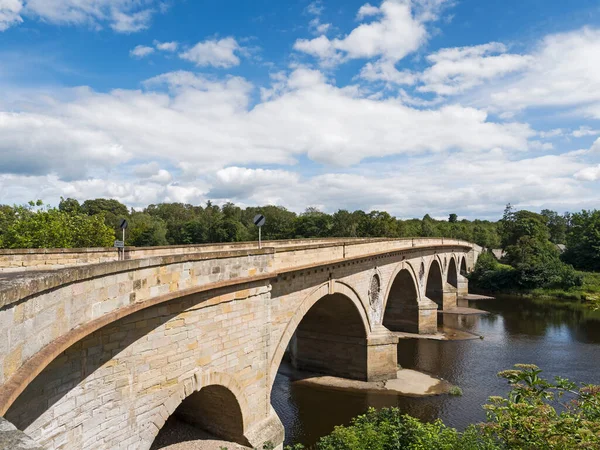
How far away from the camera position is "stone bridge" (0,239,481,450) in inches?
178

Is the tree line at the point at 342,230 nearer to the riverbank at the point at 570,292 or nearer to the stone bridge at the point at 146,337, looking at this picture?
the riverbank at the point at 570,292

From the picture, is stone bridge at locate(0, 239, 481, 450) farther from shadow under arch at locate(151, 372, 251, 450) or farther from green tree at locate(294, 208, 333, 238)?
green tree at locate(294, 208, 333, 238)

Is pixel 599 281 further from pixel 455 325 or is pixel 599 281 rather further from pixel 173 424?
pixel 173 424

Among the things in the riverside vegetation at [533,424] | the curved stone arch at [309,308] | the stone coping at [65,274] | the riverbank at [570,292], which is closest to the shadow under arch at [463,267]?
the riverbank at [570,292]

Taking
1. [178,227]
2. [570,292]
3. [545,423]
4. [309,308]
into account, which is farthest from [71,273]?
[178,227]

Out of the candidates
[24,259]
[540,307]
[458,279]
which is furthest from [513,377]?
[458,279]

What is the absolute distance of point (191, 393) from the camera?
27.0 ft

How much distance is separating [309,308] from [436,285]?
1259 inches

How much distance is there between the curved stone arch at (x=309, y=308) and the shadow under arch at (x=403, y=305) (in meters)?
11.4

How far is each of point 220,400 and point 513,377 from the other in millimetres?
6526

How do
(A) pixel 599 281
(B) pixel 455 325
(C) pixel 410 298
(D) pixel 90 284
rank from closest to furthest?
(D) pixel 90 284 → (C) pixel 410 298 → (B) pixel 455 325 → (A) pixel 599 281

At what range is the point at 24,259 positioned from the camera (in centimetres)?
1109

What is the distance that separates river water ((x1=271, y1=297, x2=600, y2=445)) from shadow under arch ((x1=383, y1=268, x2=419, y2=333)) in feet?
7.95

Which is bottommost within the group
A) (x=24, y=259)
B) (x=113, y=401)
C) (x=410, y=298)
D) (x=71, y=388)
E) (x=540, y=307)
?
(x=540, y=307)
